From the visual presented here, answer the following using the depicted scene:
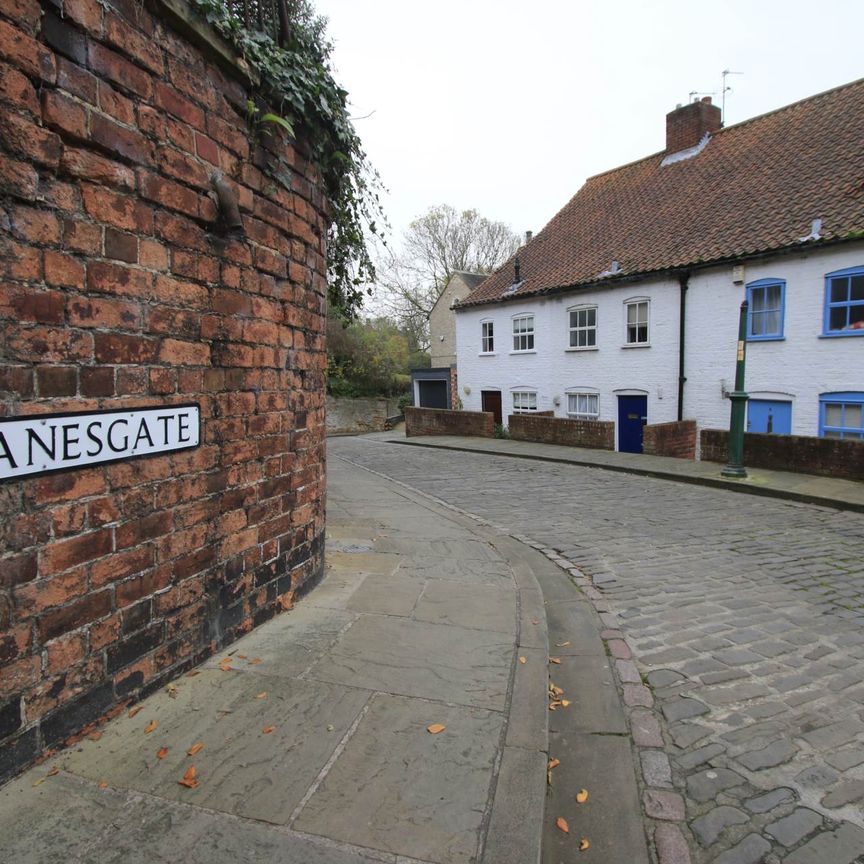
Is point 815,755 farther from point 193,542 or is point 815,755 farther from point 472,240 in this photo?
point 472,240

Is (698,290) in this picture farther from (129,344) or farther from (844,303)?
(129,344)

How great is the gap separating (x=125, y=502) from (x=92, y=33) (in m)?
1.82

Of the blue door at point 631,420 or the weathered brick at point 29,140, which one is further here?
the blue door at point 631,420

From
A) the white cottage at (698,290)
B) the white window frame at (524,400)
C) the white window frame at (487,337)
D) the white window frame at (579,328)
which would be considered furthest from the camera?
the white window frame at (487,337)

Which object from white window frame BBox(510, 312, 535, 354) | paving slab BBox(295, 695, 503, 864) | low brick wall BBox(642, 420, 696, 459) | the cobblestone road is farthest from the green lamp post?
white window frame BBox(510, 312, 535, 354)

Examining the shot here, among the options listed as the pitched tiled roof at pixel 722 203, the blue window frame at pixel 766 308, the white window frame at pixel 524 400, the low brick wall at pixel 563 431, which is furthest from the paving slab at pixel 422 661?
the white window frame at pixel 524 400

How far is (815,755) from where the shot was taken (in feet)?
8.79

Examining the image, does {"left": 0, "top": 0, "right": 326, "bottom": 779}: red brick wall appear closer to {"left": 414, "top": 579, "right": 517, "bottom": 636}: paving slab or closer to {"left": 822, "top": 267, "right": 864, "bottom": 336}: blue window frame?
{"left": 414, "top": 579, "right": 517, "bottom": 636}: paving slab

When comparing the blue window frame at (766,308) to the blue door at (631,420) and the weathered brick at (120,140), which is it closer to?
the blue door at (631,420)

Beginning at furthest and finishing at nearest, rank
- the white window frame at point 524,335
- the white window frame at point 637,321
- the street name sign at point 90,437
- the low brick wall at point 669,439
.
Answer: the white window frame at point 524,335, the white window frame at point 637,321, the low brick wall at point 669,439, the street name sign at point 90,437

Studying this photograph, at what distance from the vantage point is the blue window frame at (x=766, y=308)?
14258 millimetres

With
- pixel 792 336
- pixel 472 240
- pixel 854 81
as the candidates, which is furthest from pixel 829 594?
pixel 472 240

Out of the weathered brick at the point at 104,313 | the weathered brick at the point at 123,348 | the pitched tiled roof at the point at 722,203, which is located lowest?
the weathered brick at the point at 123,348

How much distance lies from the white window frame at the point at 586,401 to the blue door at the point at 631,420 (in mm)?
882
